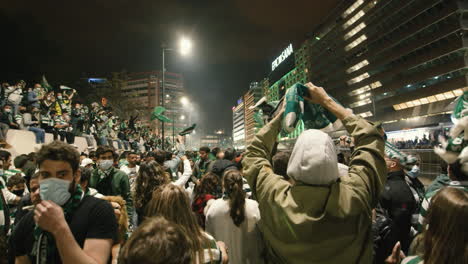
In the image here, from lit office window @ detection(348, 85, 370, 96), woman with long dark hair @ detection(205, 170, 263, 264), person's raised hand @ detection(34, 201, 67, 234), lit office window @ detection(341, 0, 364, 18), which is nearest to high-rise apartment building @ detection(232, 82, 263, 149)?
lit office window @ detection(348, 85, 370, 96)

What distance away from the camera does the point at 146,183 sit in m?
4.01

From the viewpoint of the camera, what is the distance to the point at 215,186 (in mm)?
4152

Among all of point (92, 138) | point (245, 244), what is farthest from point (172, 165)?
point (92, 138)

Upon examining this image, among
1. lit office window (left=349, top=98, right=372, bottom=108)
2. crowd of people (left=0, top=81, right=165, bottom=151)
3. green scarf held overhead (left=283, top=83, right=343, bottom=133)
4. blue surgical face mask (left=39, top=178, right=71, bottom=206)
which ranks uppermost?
lit office window (left=349, top=98, right=372, bottom=108)

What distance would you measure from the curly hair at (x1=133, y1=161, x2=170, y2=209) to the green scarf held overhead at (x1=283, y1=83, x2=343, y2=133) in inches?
102

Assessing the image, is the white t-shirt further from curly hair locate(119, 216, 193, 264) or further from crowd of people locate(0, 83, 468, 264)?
curly hair locate(119, 216, 193, 264)

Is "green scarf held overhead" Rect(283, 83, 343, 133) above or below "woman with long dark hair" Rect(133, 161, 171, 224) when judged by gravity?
above

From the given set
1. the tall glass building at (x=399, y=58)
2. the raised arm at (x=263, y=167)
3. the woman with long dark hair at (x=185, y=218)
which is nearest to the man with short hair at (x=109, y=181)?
the woman with long dark hair at (x=185, y=218)

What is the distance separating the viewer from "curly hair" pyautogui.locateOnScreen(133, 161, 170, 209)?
13.0ft

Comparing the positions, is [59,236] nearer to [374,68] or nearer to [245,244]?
[245,244]

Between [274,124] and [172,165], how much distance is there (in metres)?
5.33

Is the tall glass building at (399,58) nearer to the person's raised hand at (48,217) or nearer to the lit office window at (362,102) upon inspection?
the lit office window at (362,102)

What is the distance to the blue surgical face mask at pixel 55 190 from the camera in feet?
6.39

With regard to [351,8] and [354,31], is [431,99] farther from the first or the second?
[351,8]
